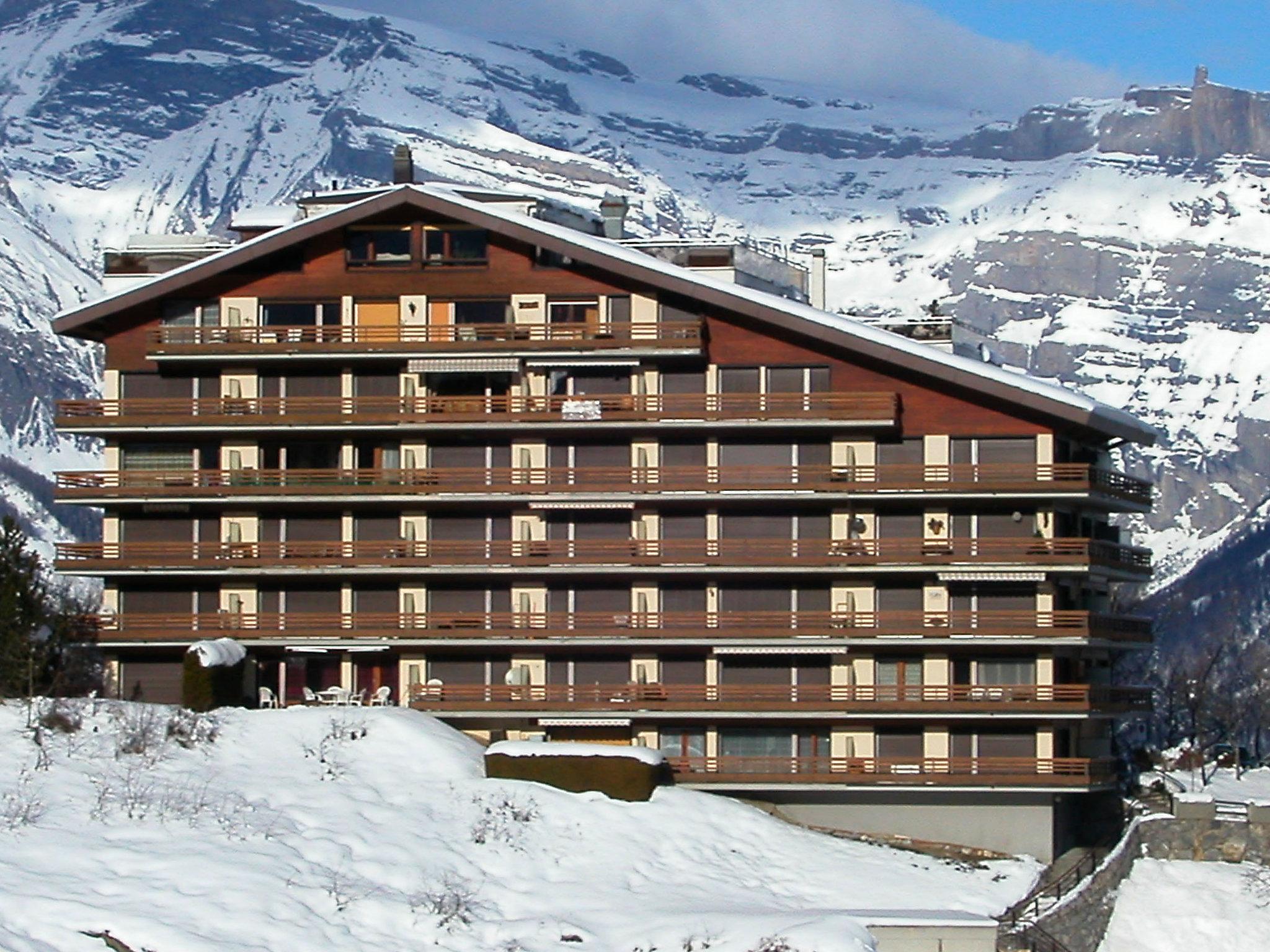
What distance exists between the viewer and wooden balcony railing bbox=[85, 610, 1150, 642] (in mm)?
77812

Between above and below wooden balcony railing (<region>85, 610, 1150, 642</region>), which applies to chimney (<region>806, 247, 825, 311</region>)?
above

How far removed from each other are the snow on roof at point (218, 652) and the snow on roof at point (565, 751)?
30.1ft

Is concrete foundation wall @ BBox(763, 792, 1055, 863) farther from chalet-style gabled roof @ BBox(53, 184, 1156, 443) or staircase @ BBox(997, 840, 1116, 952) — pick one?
chalet-style gabled roof @ BBox(53, 184, 1156, 443)

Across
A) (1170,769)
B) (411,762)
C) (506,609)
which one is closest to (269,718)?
(411,762)

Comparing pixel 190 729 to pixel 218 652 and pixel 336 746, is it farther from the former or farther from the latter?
pixel 218 652

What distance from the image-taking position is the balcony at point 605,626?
77750mm

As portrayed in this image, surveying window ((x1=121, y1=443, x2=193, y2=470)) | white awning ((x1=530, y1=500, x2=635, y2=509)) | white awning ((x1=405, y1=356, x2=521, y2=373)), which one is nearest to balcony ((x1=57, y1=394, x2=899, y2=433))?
white awning ((x1=405, y1=356, x2=521, y2=373))

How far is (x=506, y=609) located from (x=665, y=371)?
895 cm

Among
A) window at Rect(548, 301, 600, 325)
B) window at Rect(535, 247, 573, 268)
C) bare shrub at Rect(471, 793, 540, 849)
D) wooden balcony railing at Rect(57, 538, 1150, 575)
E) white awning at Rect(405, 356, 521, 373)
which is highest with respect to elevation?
window at Rect(535, 247, 573, 268)

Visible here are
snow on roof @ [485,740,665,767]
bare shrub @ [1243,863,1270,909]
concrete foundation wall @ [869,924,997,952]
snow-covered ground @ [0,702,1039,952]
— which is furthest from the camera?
bare shrub @ [1243,863,1270,909]

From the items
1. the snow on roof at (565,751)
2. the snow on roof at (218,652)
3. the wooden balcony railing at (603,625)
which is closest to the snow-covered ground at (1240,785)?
the wooden balcony railing at (603,625)

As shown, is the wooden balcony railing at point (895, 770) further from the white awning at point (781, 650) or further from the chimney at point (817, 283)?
the chimney at point (817, 283)

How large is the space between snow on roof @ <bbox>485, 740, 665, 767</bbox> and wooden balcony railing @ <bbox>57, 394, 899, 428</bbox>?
11.8 meters

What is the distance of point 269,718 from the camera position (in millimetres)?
72562
